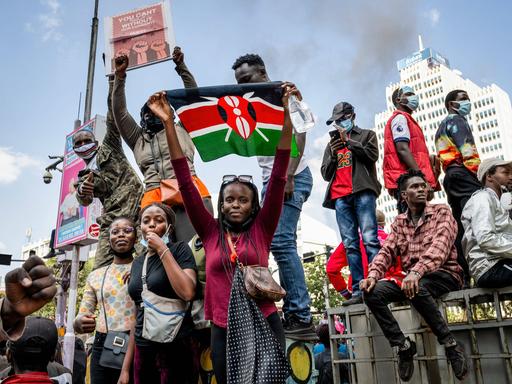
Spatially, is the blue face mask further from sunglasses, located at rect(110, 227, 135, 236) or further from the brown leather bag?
sunglasses, located at rect(110, 227, 135, 236)

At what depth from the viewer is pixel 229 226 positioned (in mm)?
3480

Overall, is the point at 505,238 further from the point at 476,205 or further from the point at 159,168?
the point at 159,168

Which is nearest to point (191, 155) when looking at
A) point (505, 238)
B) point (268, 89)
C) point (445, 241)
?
point (268, 89)

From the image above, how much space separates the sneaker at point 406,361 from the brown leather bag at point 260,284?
4.39 ft

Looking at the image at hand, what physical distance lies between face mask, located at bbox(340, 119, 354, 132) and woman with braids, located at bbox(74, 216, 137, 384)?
2573mm

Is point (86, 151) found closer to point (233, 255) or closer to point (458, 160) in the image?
point (233, 255)

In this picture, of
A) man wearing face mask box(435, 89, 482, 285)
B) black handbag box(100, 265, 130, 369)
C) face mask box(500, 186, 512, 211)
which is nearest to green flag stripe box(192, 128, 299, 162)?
black handbag box(100, 265, 130, 369)

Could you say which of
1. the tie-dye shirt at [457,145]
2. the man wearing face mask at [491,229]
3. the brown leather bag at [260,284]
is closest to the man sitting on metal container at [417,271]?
the man wearing face mask at [491,229]

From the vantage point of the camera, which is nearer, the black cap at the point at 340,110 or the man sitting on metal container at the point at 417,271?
the man sitting on metal container at the point at 417,271

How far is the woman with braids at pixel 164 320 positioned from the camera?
134 inches

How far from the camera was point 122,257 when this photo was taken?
4238mm

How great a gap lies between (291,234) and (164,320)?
1560 mm

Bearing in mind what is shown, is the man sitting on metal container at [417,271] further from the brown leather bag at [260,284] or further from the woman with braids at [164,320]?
the woman with braids at [164,320]

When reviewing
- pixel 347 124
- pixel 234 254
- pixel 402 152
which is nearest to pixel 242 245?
pixel 234 254
